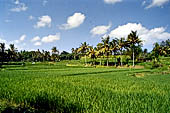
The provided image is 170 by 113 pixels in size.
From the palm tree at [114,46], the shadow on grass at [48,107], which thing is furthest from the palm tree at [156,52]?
the shadow on grass at [48,107]

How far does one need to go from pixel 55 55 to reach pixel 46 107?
9052 cm

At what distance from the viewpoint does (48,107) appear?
7.18 m

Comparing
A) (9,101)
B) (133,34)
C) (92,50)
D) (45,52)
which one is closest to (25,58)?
(45,52)

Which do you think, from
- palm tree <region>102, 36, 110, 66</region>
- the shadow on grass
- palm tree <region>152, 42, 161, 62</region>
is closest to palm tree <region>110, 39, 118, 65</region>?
palm tree <region>102, 36, 110, 66</region>

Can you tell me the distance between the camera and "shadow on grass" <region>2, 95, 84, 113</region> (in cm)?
614

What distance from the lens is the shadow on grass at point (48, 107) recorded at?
6141mm

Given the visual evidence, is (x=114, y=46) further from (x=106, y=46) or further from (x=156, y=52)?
(x=156, y=52)

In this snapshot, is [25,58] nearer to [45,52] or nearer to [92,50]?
[45,52]

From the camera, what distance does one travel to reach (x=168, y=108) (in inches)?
233

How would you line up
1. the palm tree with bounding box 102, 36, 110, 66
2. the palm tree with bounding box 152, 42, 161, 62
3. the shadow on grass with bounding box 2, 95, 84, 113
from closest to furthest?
1. the shadow on grass with bounding box 2, 95, 84, 113
2. the palm tree with bounding box 152, 42, 161, 62
3. the palm tree with bounding box 102, 36, 110, 66

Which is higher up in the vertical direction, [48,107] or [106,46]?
[106,46]

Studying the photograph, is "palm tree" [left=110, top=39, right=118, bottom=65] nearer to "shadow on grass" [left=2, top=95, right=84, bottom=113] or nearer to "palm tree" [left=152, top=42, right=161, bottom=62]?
"palm tree" [left=152, top=42, right=161, bottom=62]

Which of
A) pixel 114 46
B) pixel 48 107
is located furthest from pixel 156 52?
pixel 48 107

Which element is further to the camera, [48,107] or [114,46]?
[114,46]
